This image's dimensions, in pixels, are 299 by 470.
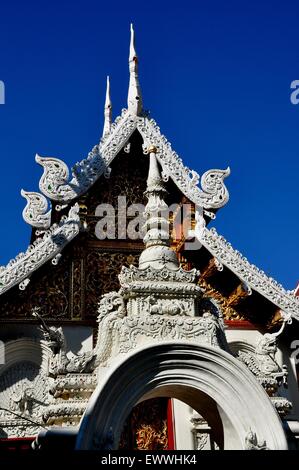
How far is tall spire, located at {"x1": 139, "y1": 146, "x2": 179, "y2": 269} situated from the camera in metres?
5.97

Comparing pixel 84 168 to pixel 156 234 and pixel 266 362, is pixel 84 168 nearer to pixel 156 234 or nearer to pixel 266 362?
pixel 156 234

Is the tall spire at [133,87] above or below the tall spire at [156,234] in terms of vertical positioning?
above

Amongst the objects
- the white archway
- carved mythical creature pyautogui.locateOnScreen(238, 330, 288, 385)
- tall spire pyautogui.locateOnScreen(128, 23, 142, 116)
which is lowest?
the white archway

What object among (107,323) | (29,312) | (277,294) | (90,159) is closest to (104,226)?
(90,159)

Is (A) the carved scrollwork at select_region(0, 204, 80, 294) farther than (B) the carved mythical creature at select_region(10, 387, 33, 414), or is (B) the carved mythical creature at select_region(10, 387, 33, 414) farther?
(A) the carved scrollwork at select_region(0, 204, 80, 294)

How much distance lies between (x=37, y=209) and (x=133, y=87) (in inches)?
100

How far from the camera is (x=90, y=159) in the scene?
9273 mm

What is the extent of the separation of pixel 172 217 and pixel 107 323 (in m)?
4.22

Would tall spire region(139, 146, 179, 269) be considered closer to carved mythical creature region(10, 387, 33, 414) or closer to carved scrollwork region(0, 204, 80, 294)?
carved scrollwork region(0, 204, 80, 294)

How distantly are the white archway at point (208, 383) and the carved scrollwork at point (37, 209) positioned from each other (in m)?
3.85

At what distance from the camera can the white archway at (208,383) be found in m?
5.11

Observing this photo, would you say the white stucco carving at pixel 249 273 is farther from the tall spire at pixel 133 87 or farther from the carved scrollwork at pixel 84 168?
the tall spire at pixel 133 87

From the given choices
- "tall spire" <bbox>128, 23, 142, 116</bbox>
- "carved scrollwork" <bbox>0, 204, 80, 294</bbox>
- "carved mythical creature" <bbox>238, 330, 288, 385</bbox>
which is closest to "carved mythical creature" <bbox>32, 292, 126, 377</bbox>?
"carved mythical creature" <bbox>238, 330, 288, 385</bbox>

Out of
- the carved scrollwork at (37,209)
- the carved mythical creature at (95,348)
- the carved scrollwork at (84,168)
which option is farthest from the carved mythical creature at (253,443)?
the carved scrollwork at (84,168)
